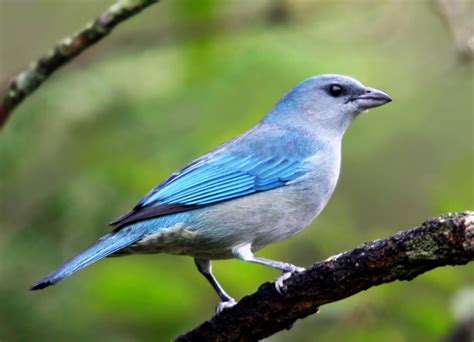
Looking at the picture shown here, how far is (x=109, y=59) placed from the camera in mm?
7270

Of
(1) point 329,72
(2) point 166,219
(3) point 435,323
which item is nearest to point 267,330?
(2) point 166,219

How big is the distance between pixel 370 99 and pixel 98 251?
7.95ft

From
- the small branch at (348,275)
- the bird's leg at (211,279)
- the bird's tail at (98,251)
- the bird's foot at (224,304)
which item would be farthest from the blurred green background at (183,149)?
the small branch at (348,275)

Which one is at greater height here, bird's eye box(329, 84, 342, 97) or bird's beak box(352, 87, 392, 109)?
bird's eye box(329, 84, 342, 97)

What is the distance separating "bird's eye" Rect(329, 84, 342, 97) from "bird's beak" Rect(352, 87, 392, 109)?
0.14m

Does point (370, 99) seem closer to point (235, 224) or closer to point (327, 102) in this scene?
point (327, 102)

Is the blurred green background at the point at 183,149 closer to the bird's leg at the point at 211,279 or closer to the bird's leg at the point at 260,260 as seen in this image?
the bird's leg at the point at 211,279

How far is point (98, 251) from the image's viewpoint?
5090mm

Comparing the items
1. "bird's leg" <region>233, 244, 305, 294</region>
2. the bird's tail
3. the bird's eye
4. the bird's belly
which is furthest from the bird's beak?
the bird's tail

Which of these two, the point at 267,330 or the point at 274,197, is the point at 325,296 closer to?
the point at 267,330

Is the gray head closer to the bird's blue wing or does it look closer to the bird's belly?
the bird's blue wing

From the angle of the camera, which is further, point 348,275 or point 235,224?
point 235,224

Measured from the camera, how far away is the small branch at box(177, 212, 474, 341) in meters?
3.78

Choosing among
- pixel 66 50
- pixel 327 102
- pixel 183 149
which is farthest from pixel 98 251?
pixel 327 102
